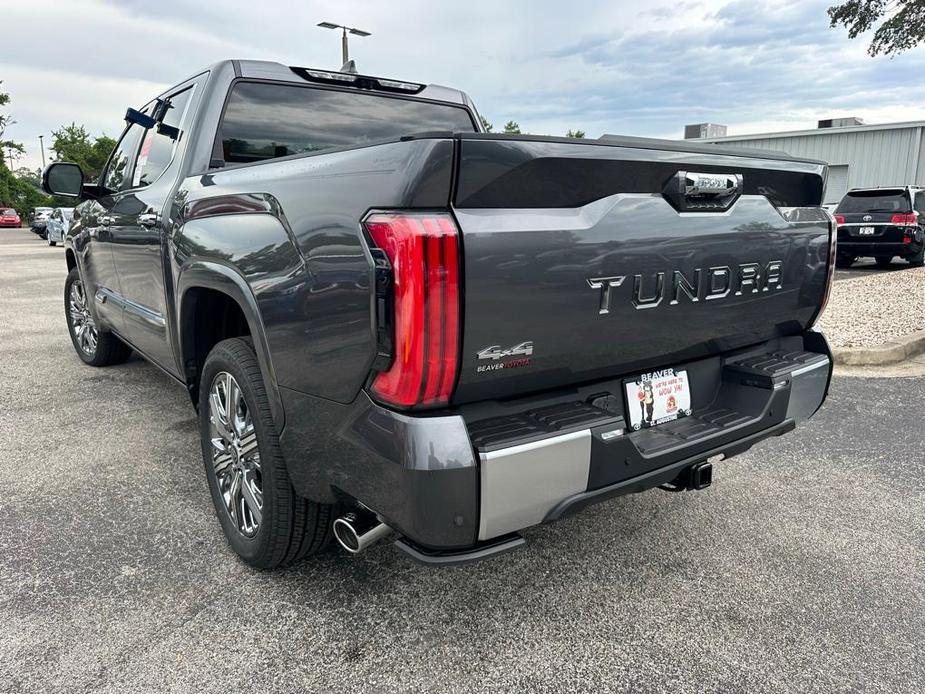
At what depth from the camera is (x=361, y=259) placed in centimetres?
171

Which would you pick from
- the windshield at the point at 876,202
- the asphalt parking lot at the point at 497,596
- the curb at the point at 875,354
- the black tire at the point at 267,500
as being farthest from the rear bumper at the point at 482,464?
the windshield at the point at 876,202

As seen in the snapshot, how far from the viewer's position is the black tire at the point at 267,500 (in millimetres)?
2238

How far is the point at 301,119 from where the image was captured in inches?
132

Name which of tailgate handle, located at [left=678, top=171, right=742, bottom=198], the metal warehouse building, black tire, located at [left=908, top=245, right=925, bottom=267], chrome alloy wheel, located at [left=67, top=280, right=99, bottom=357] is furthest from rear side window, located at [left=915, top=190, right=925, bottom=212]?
chrome alloy wheel, located at [left=67, top=280, right=99, bottom=357]

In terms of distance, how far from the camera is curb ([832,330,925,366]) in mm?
5812

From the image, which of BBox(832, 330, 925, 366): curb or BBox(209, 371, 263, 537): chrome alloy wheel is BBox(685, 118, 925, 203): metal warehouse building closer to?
BBox(832, 330, 925, 366): curb

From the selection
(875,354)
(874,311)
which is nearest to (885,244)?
(874,311)

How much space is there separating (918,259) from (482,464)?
603 inches

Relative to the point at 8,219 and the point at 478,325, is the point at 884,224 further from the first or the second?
the point at 8,219

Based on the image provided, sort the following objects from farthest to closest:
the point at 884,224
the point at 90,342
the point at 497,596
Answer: the point at 884,224, the point at 90,342, the point at 497,596

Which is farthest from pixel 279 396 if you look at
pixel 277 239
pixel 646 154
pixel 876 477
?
pixel 876 477

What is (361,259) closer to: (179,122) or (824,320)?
(179,122)

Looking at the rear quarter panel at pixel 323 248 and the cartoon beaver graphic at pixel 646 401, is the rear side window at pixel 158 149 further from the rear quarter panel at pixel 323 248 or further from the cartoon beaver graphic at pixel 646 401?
the cartoon beaver graphic at pixel 646 401

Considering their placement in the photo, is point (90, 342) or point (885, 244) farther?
point (885, 244)
